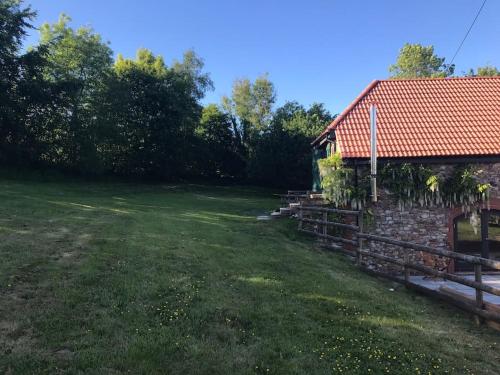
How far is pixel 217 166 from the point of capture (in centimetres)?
4631

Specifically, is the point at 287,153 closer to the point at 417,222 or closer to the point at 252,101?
the point at 252,101

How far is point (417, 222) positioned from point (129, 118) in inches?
1248

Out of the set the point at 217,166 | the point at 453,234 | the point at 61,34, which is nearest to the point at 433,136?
the point at 453,234

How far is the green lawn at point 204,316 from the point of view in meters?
4.39

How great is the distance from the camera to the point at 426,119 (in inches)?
629

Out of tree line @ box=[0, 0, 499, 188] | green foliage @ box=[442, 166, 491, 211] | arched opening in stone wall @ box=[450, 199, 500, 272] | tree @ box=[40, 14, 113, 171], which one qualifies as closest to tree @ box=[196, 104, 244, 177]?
tree line @ box=[0, 0, 499, 188]

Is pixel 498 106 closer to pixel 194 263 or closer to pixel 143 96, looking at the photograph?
pixel 194 263

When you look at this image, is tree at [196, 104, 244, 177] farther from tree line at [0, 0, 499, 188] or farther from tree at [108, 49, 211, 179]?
tree at [108, 49, 211, 179]

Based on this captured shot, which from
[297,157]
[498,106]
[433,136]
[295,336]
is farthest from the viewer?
[297,157]

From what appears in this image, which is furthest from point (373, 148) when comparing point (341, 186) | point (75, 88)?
point (75, 88)

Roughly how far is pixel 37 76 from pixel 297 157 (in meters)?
22.7

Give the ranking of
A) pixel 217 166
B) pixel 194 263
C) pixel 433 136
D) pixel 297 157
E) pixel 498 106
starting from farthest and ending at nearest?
pixel 217 166 < pixel 297 157 < pixel 498 106 < pixel 433 136 < pixel 194 263

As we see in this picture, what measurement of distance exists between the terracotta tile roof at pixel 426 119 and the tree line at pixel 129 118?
18.0 m

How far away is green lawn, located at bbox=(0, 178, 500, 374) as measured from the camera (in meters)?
4.39
